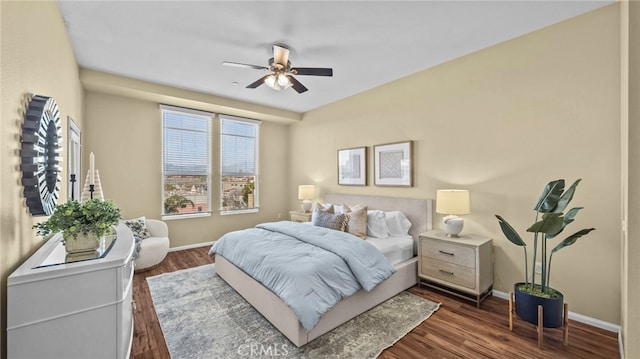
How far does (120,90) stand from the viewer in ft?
13.0

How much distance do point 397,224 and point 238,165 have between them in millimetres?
3621

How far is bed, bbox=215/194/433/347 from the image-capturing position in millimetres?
2191

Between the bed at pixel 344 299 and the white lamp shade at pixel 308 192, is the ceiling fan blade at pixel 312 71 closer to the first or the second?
the bed at pixel 344 299

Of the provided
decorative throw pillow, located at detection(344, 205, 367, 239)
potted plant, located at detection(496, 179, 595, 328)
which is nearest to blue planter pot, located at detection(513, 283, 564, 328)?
potted plant, located at detection(496, 179, 595, 328)

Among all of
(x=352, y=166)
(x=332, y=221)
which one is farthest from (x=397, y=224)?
(x=352, y=166)

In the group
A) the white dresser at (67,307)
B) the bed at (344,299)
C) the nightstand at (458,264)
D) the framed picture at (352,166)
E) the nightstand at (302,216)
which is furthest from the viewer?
the nightstand at (302,216)

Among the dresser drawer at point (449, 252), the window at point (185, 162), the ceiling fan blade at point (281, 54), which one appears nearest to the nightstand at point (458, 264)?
the dresser drawer at point (449, 252)

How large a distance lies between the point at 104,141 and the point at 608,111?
6.39 metres

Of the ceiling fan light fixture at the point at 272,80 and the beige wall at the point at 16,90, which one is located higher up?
the ceiling fan light fixture at the point at 272,80

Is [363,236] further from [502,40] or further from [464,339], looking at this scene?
[502,40]

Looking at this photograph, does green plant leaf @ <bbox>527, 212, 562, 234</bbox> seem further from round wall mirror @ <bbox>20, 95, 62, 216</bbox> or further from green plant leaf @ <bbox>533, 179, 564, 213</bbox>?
round wall mirror @ <bbox>20, 95, 62, 216</bbox>

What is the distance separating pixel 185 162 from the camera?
4.94m

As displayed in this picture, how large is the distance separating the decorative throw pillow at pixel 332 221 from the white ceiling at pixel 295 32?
208cm

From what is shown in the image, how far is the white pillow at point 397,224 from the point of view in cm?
365
